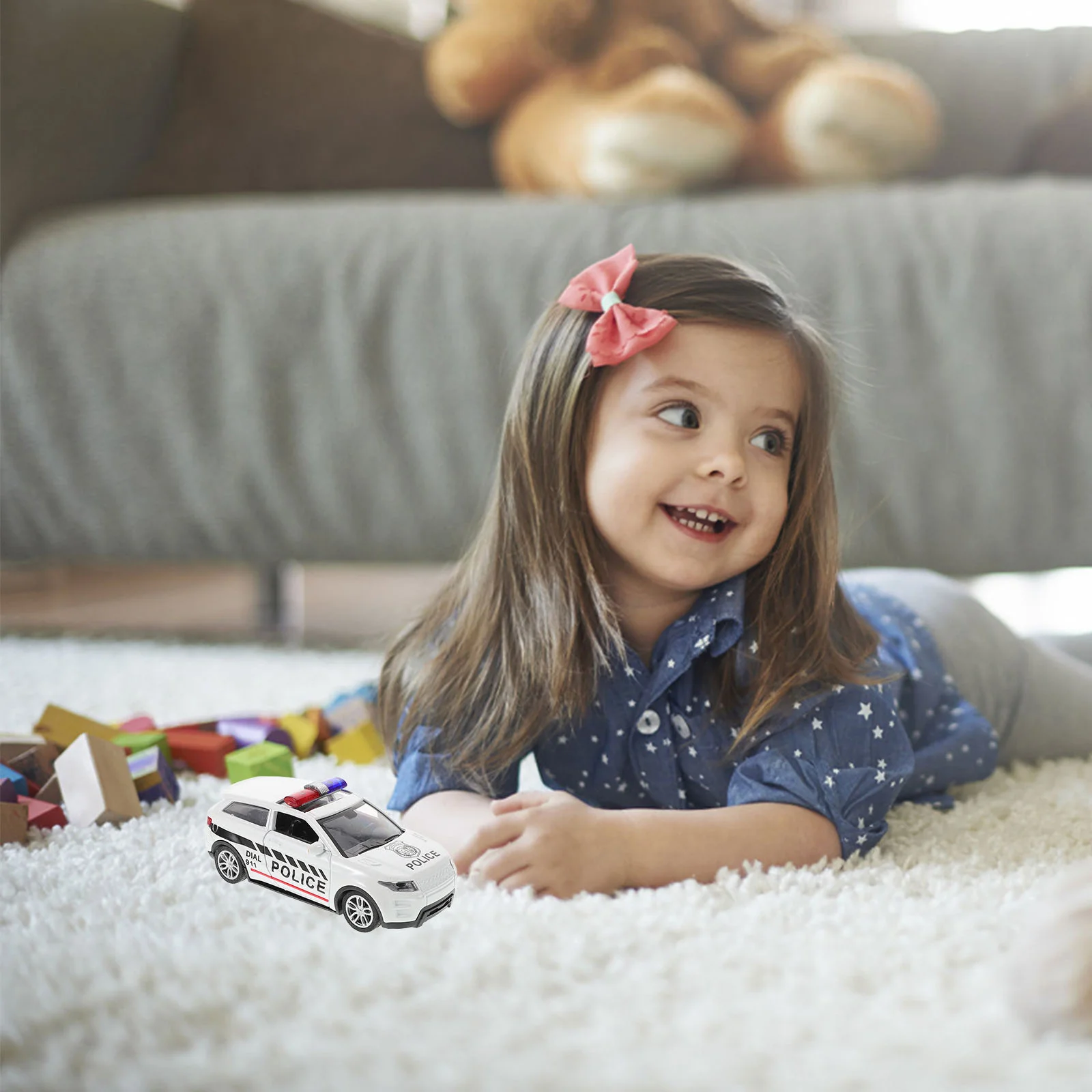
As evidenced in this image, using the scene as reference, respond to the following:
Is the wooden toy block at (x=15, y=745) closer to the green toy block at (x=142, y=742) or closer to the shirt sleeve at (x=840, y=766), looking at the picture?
the green toy block at (x=142, y=742)

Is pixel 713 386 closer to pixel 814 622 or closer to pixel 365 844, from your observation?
pixel 814 622

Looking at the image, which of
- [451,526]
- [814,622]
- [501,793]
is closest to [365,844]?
[501,793]

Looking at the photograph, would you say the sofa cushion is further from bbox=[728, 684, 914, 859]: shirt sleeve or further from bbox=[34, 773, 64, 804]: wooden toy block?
bbox=[34, 773, 64, 804]: wooden toy block

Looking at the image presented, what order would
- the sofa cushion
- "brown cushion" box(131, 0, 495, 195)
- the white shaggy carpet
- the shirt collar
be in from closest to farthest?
the white shaggy carpet → the shirt collar → the sofa cushion → "brown cushion" box(131, 0, 495, 195)

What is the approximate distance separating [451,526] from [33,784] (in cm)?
59

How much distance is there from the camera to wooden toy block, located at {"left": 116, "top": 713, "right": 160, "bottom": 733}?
2.92 ft

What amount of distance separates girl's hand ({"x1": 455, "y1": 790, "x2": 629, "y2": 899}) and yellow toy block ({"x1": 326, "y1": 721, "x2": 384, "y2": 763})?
0.29 m

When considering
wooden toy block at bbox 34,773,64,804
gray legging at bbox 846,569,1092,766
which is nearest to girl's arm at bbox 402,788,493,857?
wooden toy block at bbox 34,773,64,804

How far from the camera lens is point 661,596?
751 mm

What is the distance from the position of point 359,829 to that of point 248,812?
0.06m

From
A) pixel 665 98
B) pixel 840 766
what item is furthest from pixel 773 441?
pixel 665 98

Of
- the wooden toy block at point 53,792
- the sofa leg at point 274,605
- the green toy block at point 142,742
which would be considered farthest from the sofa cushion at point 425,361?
the wooden toy block at point 53,792

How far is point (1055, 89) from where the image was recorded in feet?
5.79

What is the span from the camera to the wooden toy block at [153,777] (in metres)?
0.74
